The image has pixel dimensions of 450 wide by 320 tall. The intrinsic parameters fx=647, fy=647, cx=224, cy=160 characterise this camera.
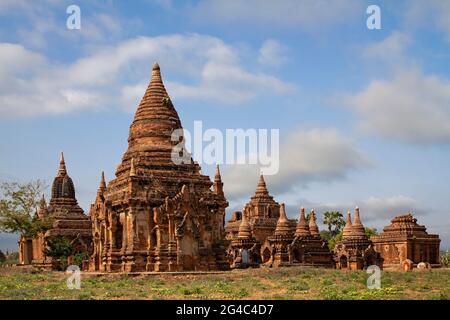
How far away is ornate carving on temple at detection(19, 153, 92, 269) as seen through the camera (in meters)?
59.9

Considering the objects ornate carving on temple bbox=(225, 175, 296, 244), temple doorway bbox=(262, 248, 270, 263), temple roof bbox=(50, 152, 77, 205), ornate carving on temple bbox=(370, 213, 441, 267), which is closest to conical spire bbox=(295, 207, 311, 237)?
temple doorway bbox=(262, 248, 270, 263)

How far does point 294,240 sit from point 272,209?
1420 centimetres

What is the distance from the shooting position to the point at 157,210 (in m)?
41.5

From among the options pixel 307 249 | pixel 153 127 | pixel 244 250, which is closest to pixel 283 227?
pixel 307 249

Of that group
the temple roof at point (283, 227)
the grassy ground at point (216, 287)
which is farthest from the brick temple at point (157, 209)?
the grassy ground at point (216, 287)

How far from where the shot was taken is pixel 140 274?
1431 inches

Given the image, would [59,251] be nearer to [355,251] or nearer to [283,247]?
[283,247]

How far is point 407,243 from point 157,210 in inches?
1489

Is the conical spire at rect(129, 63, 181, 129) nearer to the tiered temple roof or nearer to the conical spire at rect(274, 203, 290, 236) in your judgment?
the conical spire at rect(274, 203, 290, 236)
